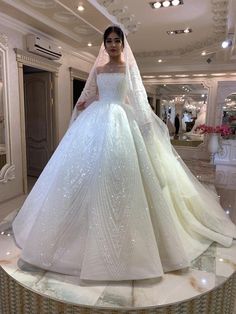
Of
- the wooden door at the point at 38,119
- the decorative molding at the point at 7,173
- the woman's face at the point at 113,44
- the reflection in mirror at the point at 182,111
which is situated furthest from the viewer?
the reflection in mirror at the point at 182,111

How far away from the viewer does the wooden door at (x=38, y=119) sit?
14.7 feet

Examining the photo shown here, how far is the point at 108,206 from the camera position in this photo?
1379mm

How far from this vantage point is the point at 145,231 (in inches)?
53.5

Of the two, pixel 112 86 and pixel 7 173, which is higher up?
pixel 112 86

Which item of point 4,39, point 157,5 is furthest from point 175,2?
point 4,39

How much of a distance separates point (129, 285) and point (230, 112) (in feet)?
21.1

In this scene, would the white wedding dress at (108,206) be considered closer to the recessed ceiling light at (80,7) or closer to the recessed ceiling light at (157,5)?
the recessed ceiling light at (80,7)

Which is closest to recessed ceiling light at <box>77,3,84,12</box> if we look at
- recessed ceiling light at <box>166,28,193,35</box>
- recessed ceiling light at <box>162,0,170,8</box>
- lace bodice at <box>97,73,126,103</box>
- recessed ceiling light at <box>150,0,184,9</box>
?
recessed ceiling light at <box>150,0,184,9</box>

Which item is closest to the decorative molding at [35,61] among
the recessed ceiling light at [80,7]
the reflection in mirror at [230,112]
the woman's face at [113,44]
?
the recessed ceiling light at [80,7]

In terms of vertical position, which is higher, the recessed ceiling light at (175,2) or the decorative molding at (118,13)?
the recessed ceiling light at (175,2)

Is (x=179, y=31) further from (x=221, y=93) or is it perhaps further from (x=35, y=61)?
(x=221, y=93)

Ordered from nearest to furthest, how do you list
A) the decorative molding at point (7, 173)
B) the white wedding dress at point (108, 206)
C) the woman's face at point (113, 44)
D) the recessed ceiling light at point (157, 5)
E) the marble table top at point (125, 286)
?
the marble table top at point (125, 286) < the white wedding dress at point (108, 206) < the woman's face at point (113, 44) < the recessed ceiling light at point (157, 5) < the decorative molding at point (7, 173)

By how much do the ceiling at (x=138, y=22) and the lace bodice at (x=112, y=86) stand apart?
1.66 metres

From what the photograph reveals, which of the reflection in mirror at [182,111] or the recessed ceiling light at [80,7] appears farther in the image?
the reflection in mirror at [182,111]
